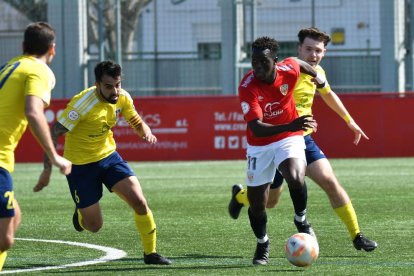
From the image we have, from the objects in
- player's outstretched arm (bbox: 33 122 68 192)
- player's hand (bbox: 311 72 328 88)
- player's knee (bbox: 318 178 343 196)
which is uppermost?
player's hand (bbox: 311 72 328 88)

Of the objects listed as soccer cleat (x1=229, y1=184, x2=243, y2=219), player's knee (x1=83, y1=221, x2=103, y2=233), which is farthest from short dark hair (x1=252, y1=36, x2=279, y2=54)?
soccer cleat (x1=229, y1=184, x2=243, y2=219)

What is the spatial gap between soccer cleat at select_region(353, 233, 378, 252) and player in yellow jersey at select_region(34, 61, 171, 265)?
1828 millimetres

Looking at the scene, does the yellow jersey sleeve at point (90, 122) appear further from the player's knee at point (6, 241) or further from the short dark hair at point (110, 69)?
the player's knee at point (6, 241)

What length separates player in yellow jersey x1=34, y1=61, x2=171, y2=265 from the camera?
962 cm

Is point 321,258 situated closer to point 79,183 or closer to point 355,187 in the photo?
point 79,183

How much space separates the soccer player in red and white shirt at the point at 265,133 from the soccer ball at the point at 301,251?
48 cm

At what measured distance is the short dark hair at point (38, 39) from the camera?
786cm

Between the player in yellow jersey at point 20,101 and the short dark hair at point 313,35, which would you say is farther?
the short dark hair at point 313,35

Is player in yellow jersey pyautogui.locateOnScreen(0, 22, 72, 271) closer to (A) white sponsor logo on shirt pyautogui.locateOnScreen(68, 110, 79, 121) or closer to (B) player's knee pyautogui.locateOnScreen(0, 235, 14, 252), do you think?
(B) player's knee pyautogui.locateOnScreen(0, 235, 14, 252)

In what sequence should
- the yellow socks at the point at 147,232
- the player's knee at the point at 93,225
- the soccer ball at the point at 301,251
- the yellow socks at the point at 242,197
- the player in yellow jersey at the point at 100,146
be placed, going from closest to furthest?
1. the soccer ball at the point at 301,251
2. the yellow socks at the point at 147,232
3. the player in yellow jersey at the point at 100,146
4. the player's knee at the point at 93,225
5. the yellow socks at the point at 242,197

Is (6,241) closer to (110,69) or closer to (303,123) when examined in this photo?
(110,69)

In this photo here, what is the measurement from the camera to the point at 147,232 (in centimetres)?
955

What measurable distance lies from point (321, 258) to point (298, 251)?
79 cm

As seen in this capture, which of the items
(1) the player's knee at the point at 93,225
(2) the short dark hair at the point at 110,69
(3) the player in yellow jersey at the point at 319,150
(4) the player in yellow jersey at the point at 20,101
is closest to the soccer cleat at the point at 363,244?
(3) the player in yellow jersey at the point at 319,150
